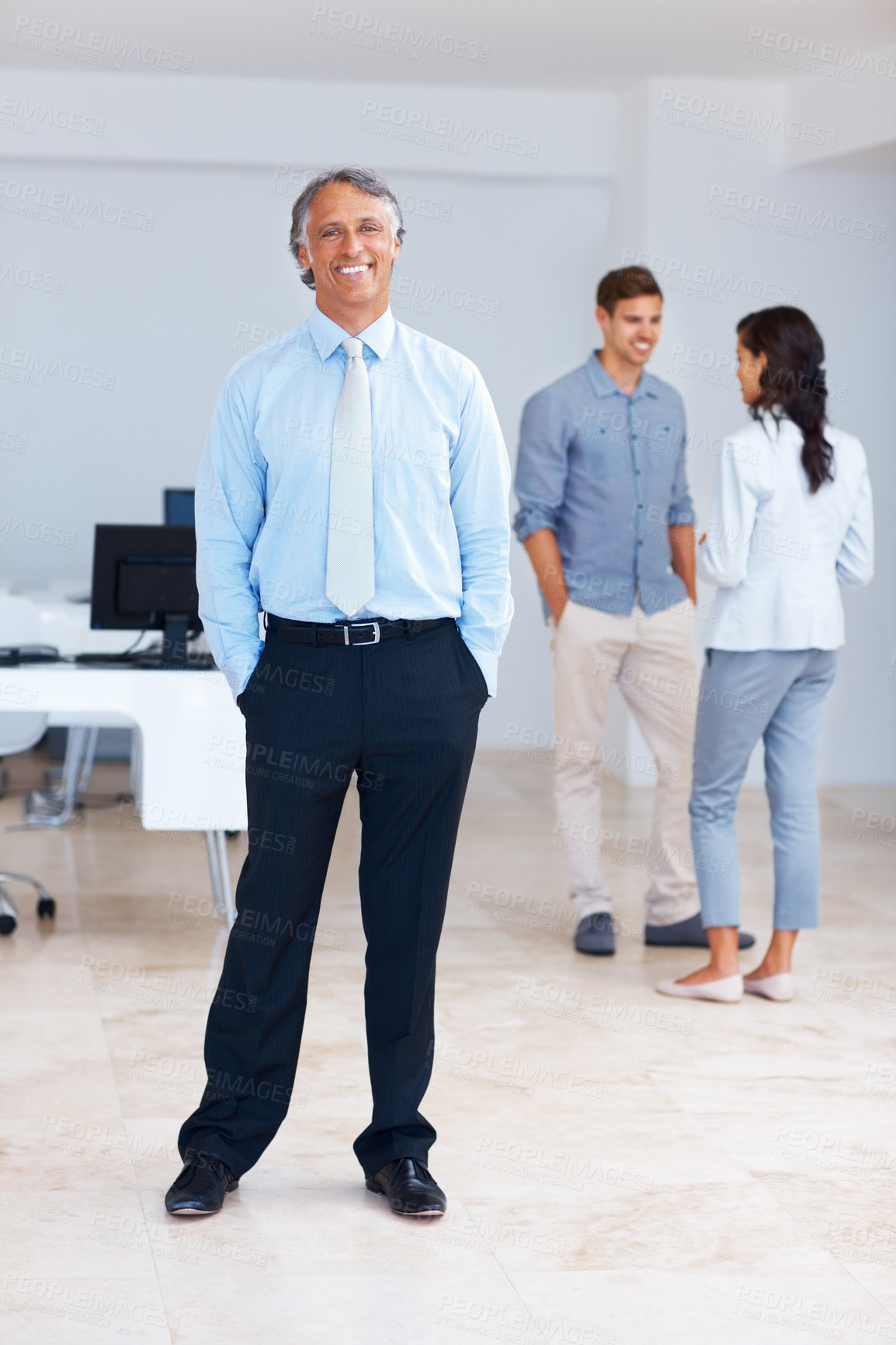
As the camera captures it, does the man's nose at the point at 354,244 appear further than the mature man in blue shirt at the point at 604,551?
No

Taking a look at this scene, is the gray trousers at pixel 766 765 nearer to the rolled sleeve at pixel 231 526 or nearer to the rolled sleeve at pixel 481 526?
the rolled sleeve at pixel 481 526

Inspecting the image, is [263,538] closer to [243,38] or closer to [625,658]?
[625,658]

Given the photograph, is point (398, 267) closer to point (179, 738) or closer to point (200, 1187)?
point (179, 738)

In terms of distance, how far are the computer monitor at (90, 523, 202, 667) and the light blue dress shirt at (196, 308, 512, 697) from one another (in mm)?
1964

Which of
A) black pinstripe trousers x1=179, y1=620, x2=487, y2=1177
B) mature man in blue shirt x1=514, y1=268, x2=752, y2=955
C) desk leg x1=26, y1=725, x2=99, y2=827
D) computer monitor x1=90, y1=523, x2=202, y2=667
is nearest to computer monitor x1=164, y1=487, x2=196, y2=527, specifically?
desk leg x1=26, y1=725, x2=99, y2=827

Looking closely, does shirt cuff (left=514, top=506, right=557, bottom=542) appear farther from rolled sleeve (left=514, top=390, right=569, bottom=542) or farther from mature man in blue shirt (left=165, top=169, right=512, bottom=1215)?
mature man in blue shirt (left=165, top=169, right=512, bottom=1215)

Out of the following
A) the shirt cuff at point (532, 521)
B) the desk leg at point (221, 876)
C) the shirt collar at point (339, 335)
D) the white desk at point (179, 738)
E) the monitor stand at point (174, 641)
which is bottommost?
the desk leg at point (221, 876)

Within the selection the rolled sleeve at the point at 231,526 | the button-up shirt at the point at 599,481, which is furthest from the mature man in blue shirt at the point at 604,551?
the rolled sleeve at the point at 231,526

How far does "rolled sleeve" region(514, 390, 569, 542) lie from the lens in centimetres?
416

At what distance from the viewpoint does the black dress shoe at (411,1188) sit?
2.57 metres

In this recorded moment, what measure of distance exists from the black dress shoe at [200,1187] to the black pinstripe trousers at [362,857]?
0.9 inches

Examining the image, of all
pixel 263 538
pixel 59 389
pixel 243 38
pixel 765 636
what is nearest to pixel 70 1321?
pixel 263 538

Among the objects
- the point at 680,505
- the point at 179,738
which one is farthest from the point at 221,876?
the point at 680,505

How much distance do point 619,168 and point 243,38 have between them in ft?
6.14
